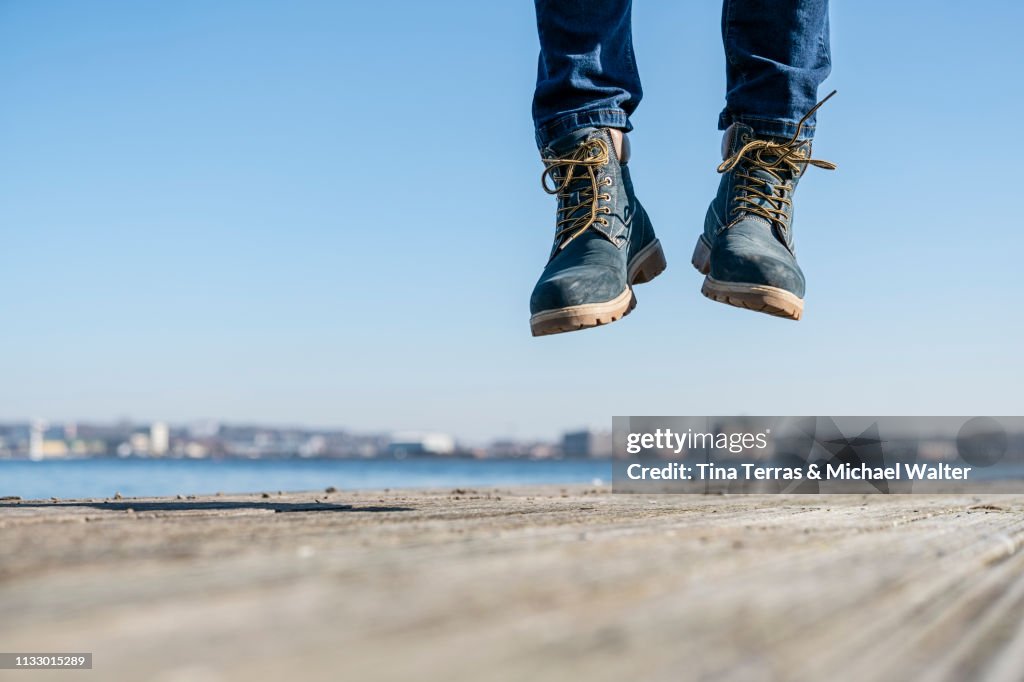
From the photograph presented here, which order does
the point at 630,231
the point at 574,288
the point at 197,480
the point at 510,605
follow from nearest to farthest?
the point at 510,605 < the point at 574,288 < the point at 630,231 < the point at 197,480

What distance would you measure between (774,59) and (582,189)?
1.62 feet

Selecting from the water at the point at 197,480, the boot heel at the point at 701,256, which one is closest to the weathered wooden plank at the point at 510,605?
the boot heel at the point at 701,256

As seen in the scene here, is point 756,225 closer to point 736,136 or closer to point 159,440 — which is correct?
point 736,136

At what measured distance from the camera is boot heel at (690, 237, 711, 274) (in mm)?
2346

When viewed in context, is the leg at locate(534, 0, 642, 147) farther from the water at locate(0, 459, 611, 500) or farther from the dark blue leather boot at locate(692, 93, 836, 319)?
the water at locate(0, 459, 611, 500)

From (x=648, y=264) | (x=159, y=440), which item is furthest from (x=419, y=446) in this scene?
(x=648, y=264)

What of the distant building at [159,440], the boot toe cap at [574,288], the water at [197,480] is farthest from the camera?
the distant building at [159,440]

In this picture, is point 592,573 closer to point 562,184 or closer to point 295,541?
point 295,541

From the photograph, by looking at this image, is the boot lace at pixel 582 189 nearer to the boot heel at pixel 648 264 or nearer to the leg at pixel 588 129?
the leg at pixel 588 129

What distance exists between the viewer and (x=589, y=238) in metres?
2.15

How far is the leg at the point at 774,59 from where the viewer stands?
83.9 inches

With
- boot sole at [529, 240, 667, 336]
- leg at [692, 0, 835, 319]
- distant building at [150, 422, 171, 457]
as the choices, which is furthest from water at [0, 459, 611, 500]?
distant building at [150, 422, 171, 457]

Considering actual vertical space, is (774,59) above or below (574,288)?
above

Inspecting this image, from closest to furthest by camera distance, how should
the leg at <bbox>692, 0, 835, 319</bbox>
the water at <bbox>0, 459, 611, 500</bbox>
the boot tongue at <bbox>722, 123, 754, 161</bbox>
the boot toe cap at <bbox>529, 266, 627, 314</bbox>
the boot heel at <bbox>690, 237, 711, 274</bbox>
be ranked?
1. the boot toe cap at <bbox>529, 266, 627, 314</bbox>
2. the leg at <bbox>692, 0, 835, 319</bbox>
3. the boot tongue at <bbox>722, 123, 754, 161</bbox>
4. the boot heel at <bbox>690, 237, 711, 274</bbox>
5. the water at <bbox>0, 459, 611, 500</bbox>
